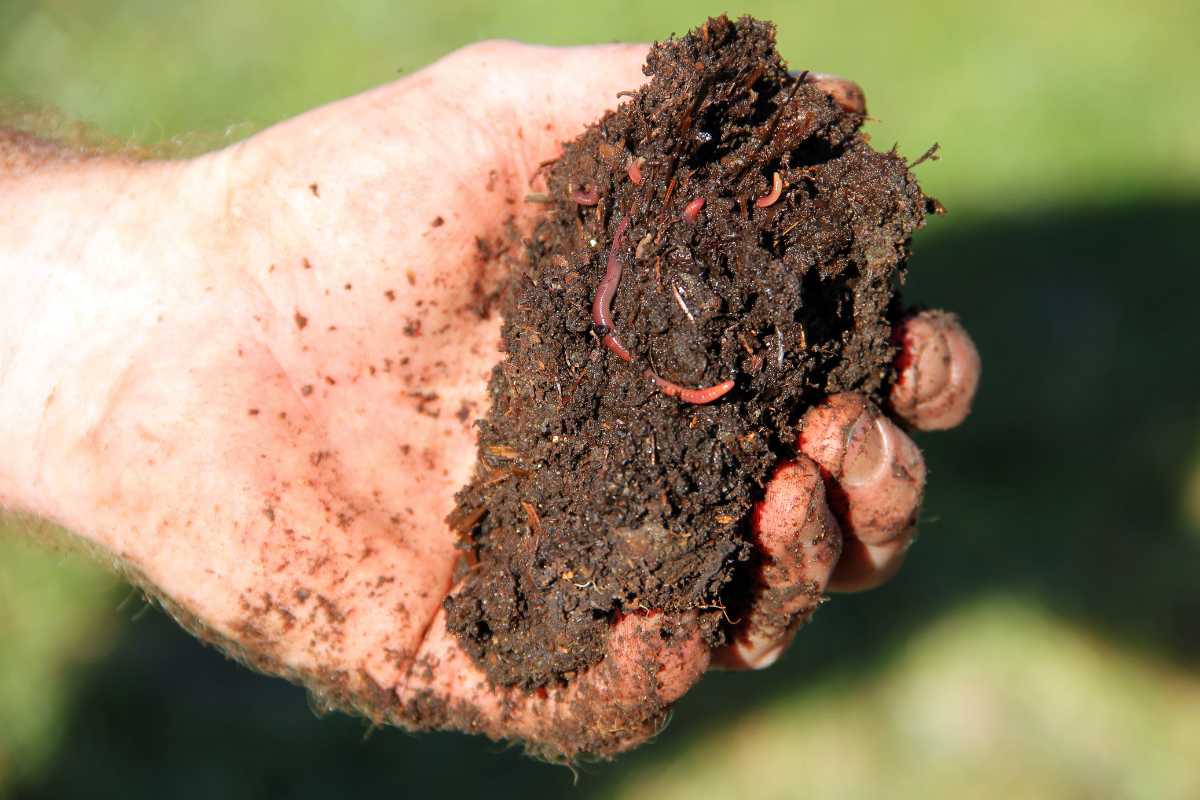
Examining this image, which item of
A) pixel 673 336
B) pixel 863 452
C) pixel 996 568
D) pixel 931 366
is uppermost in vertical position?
pixel 673 336

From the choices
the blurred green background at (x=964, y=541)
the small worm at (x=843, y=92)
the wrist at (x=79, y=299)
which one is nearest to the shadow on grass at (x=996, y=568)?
the blurred green background at (x=964, y=541)

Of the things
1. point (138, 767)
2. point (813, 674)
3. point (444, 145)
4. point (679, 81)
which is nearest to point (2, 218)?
point (444, 145)

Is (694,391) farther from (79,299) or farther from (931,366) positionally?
(79,299)

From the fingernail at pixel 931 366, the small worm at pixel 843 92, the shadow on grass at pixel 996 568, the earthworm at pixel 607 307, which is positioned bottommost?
the shadow on grass at pixel 996 568

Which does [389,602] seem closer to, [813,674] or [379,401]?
[379,401]

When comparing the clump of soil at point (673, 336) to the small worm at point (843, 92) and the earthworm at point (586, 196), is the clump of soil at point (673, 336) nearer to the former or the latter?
the earthworm at point (586, 196)

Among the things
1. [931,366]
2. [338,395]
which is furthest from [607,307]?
[931,366]
